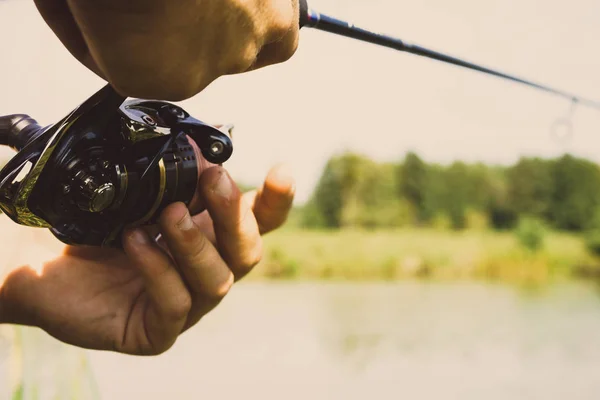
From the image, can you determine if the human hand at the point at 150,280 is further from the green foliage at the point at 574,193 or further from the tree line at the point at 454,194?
→ the green foliage at the point at 574,193

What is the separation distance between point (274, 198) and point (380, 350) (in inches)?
305

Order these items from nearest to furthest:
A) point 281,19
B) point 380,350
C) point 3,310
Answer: point 281,19
point 3,310
point 380,350

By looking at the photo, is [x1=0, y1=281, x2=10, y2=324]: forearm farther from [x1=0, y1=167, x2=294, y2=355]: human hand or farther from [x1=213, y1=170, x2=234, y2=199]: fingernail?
[x1=213, y1=170, x2=234, y2=199]: fingernail

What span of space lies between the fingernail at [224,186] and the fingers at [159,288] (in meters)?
0.13

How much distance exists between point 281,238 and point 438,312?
3536mm

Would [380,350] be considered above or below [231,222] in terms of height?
below

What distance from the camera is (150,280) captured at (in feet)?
3.08

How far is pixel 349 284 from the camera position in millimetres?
13133

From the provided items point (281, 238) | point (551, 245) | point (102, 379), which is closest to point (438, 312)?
point (281, 238)

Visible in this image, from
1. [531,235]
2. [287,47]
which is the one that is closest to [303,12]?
[287,47]

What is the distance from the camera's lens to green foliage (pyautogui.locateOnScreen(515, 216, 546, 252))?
43.6ft

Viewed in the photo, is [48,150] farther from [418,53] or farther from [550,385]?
[550,385]

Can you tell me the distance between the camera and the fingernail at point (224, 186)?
914 mm

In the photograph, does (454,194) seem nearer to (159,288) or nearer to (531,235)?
(531,235)
